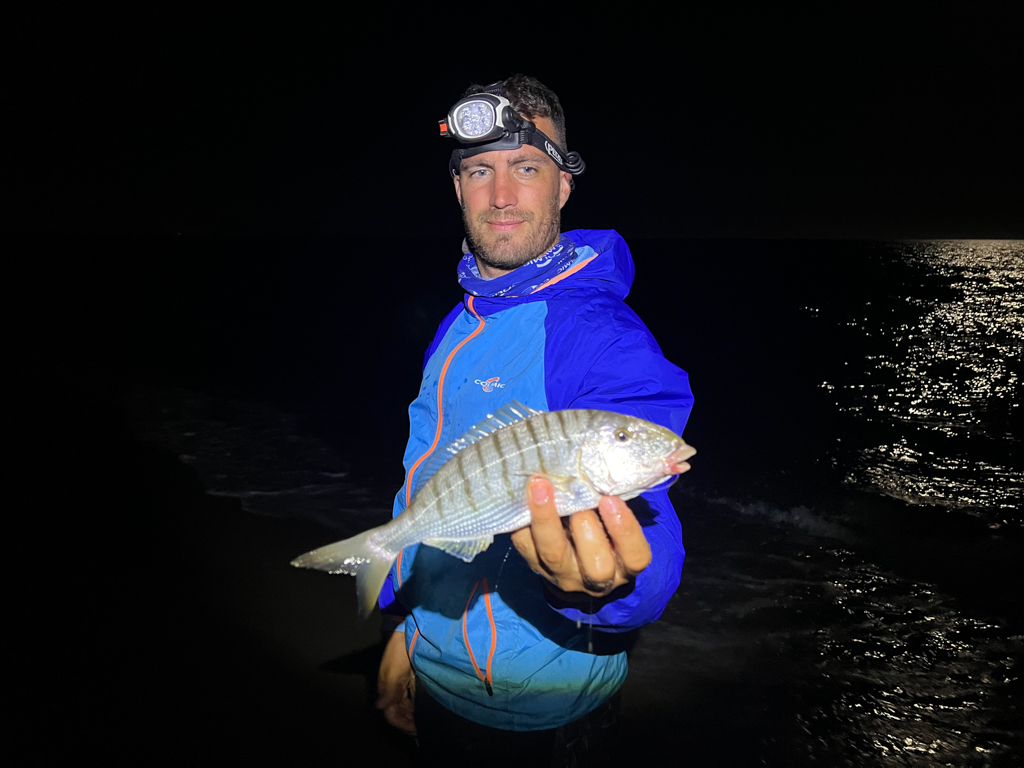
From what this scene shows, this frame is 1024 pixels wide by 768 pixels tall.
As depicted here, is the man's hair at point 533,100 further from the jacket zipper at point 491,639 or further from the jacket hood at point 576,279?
the jacket zipper at point 491,639

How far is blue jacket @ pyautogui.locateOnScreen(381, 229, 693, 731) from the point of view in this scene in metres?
2.47

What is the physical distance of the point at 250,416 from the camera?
1541cm

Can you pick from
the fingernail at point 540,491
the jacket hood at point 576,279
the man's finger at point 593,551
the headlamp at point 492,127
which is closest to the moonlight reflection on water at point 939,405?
the jacket hood at point 576,279

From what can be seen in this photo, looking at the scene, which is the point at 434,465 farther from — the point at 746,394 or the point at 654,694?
the point at 746,394

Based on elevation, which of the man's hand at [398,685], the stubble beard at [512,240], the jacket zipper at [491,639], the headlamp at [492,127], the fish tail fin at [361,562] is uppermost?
the headlamp at [492,127]

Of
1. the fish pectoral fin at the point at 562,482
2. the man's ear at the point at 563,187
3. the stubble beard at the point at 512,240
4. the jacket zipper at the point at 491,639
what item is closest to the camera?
the fish pectoral fin at the point at 562,482

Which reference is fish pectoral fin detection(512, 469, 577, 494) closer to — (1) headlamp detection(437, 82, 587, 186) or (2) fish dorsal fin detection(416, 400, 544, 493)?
(2) fish dorsal fin detection(416, 400, 544, 493)

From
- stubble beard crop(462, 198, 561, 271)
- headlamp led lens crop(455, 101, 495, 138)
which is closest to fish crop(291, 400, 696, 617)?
stubble beard crop(462, 198, 561, 271)

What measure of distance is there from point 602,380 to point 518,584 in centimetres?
107

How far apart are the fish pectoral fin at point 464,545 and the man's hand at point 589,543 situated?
0.28m

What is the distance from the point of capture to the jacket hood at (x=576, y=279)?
9.53 feet

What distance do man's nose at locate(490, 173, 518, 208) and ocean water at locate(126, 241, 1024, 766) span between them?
5304mm

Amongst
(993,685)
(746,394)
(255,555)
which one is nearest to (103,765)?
(255,555)

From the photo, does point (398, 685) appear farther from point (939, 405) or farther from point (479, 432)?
point (939, 405)
